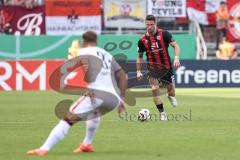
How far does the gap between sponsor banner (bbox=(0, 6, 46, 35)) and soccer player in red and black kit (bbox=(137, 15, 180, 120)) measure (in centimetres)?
1584

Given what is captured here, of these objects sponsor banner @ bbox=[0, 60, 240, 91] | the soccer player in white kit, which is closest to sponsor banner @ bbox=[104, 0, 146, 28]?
sponsor banner @ bbox=[0, 60, 240, 91]

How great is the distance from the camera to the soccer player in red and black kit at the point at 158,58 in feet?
59.0

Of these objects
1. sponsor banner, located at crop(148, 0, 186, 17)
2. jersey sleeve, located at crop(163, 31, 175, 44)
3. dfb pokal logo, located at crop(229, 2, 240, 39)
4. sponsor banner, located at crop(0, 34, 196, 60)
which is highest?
jersey sleeve, located at crop(163, 31, 175, 44)

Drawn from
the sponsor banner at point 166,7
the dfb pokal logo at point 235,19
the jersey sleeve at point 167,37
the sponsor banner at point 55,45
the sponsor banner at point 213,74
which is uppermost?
the jersey sleeve at point 167,37

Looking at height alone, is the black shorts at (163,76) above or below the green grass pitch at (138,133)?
above

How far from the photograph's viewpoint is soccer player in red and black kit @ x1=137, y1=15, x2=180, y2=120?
17969mm

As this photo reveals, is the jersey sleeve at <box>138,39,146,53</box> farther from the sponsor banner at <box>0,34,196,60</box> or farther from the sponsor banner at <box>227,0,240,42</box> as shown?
the sponsor banner at <box>227,0,240,42</box>

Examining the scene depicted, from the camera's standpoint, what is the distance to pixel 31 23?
Result: 33.9 metres

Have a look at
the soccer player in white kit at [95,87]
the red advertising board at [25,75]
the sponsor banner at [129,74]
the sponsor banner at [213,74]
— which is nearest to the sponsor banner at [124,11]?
the sponsor banner at [129,74]

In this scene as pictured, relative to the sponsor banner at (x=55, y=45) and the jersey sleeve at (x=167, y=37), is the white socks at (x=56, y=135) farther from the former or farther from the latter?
the sponsor banner at (x=55, y=45)

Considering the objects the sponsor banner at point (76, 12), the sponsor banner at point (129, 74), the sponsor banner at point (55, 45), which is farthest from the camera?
the sponsor banner at point (76, 12)

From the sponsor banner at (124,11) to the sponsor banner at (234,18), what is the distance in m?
3.93

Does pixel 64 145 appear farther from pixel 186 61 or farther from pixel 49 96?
pixel 186 61

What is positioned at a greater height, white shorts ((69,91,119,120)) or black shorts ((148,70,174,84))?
white shorts ((69,91,119,120))
